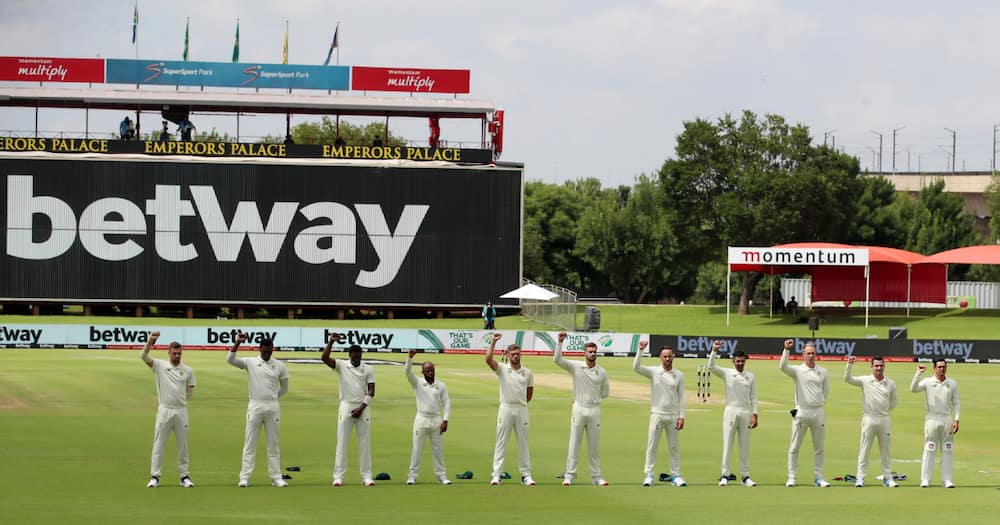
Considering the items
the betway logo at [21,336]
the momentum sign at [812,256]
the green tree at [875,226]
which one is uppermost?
the green tree at [875,226]

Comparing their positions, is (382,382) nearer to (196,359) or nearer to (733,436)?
(196,359)

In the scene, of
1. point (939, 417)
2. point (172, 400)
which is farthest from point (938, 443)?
point (172, 400)

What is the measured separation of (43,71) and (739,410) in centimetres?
5969

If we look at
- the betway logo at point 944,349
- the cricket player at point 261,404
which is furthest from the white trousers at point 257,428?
the betway logo at point 944,349

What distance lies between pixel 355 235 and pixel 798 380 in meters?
49.5

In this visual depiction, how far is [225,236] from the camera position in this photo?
6762 cm

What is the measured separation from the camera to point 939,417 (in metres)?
20.6

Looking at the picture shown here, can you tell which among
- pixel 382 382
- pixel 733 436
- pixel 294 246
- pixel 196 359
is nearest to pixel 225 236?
pixel 294 246

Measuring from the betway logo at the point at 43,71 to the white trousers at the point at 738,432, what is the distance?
193ft

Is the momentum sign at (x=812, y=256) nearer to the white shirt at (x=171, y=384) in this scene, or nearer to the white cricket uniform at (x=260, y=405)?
the white cricket uniform at (x=260, y=405)

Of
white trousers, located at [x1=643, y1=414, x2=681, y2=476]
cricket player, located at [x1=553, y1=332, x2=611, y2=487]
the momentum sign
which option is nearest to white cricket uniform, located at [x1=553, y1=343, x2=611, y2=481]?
cricket player, located at [x1=553, y1=332, x2=611, y2=487]

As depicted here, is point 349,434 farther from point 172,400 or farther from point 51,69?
point 51,69

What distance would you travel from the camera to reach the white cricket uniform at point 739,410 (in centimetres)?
2025

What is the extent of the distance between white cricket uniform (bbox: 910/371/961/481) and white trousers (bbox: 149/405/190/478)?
11.4 meters
